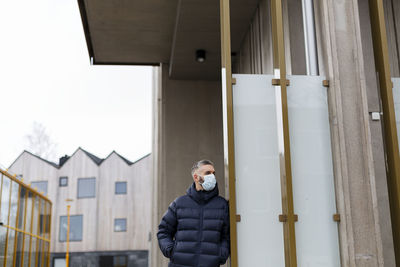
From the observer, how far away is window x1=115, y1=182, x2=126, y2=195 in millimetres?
44281

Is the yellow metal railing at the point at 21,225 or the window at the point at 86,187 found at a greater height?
the window at the point at 86,187

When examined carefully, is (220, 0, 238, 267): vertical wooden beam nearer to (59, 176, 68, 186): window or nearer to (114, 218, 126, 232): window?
(114, 218, 126, 232): window

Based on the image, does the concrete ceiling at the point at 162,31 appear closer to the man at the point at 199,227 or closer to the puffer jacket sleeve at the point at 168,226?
the man at the point at 199,227

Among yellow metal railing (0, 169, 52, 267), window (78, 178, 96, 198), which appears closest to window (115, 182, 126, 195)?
window (78, 178, 96, 198)

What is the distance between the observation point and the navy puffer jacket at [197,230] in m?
4.33

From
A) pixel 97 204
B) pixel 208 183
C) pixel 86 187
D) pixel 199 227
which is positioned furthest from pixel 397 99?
pixel 86 187

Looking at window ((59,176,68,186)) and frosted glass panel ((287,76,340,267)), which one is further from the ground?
window ((59,176,68,186))

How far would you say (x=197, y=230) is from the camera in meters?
4.38

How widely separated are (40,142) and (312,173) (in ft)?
134

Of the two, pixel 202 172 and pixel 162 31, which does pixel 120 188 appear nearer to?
pixel 162 31

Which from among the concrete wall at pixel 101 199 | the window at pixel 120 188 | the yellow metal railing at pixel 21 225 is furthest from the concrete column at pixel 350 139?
the window at pixel 120 188

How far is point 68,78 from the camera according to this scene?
4831 cm

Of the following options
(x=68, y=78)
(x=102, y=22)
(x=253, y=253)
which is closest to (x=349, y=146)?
(x=253, y=253)

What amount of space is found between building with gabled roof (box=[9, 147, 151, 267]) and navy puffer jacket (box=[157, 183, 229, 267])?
129 feet
